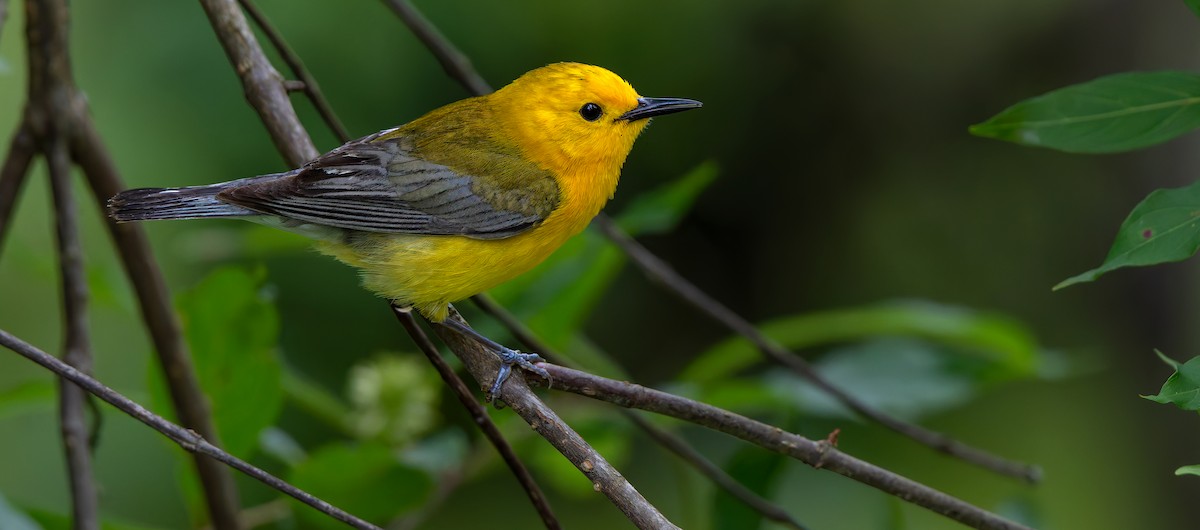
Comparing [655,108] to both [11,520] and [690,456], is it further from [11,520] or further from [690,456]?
[11,520]

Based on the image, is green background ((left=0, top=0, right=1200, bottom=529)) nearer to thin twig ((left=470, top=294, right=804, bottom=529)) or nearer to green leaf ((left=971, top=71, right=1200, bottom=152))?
thin twig ((left=470, top=294, right=804, bottom=529))

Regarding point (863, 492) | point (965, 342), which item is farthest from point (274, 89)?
point (863, 492)

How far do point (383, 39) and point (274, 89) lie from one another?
2148 mm

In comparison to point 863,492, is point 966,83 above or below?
above

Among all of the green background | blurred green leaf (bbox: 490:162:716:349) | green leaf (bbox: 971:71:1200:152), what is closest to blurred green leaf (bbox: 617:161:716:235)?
blurred green leaf (bbox: 490:162:716:349)

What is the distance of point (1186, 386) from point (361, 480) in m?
1.80

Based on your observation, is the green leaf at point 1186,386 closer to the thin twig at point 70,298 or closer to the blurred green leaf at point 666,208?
the blurred green leaf at point 666,208

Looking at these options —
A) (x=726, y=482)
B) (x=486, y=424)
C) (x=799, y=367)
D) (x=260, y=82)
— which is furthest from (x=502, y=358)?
(x=799, y=367)

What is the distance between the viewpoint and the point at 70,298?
2.86 metres

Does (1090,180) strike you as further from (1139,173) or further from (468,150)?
(468,150)

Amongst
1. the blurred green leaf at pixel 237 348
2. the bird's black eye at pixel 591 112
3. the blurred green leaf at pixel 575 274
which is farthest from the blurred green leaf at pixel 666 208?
the blurred green leaf at pixel 237 348

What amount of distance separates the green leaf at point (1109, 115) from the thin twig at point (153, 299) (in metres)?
2.03

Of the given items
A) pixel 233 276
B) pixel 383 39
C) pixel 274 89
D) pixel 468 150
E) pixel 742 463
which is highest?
pixel 383 39

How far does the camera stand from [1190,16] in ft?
20.3
